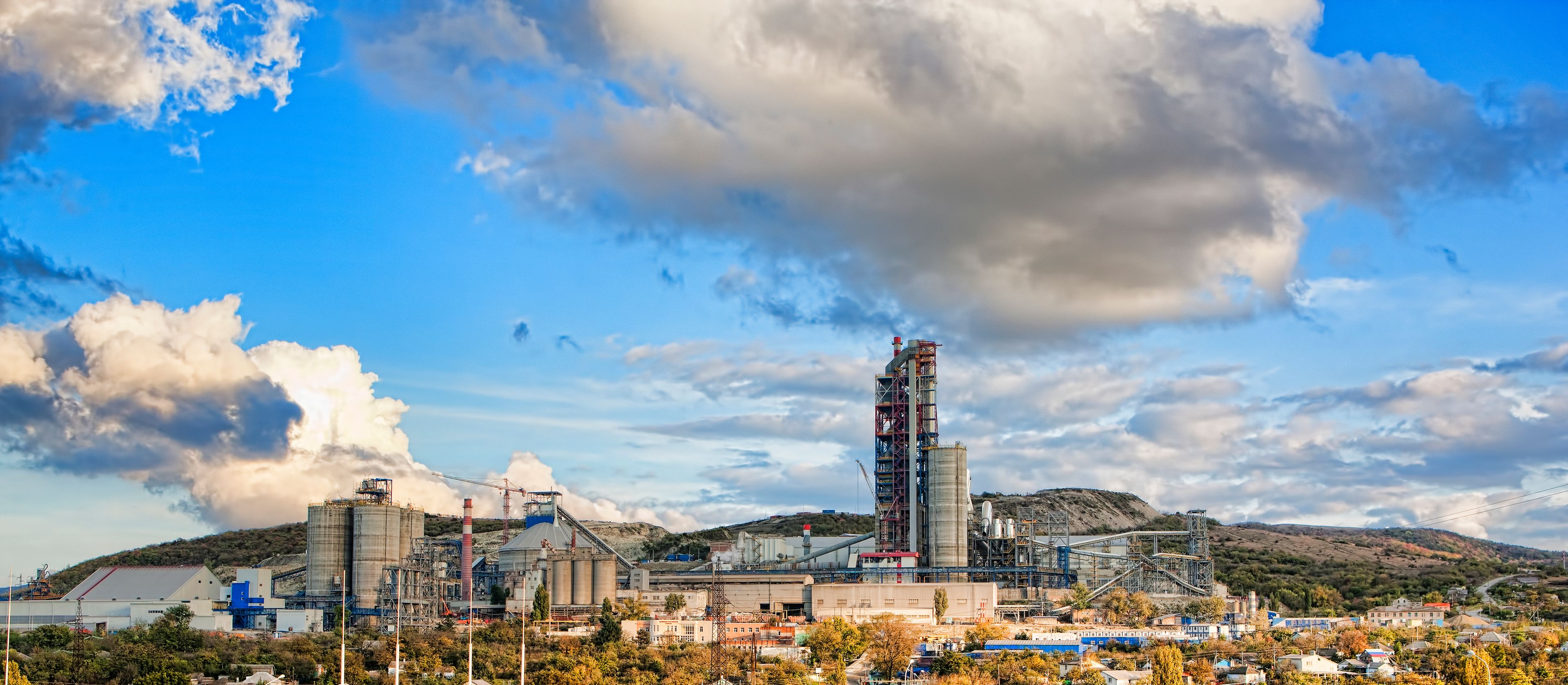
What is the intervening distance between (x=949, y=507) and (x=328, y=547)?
2534 inches

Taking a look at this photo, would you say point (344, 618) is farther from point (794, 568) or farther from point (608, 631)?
point (794, 568)

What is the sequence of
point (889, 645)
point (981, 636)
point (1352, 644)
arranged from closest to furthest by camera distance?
point (1352, 644) → point (889, 645) → point (981, 636)

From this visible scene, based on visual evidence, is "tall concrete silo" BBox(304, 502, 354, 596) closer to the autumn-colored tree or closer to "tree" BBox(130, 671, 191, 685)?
"tree" BBox(130, 671, 191, 685)

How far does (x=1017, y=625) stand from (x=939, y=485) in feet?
60.3

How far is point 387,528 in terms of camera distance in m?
158

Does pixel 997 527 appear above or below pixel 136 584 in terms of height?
above

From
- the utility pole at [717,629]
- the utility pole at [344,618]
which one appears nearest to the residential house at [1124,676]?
the utility pole at [717,629]

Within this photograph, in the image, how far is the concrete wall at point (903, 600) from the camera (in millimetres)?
148875

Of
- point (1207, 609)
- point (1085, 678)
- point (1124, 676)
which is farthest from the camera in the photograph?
point (1207, 609)

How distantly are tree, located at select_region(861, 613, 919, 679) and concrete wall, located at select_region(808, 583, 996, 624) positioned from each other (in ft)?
42.6

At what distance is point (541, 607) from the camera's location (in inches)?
5615

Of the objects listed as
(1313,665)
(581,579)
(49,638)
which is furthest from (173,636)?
(1313,665)

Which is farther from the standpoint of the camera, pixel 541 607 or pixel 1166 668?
pixel 541 607

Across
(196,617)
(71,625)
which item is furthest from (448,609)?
(71,625)
